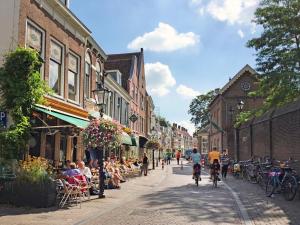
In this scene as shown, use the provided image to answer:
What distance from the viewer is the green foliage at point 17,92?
1284 centimetres

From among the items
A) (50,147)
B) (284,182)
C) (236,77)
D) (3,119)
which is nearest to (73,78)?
(50,147)

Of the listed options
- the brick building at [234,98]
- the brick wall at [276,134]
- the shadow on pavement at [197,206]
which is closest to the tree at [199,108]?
the brick building at [234,98]

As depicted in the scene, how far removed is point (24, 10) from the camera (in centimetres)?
1480

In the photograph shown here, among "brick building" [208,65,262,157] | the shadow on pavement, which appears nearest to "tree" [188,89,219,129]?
"brick building" [208,65,262,157]

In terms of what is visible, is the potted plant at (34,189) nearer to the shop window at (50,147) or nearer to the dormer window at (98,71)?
the shop window at (50,147)

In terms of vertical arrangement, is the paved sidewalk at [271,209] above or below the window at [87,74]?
below

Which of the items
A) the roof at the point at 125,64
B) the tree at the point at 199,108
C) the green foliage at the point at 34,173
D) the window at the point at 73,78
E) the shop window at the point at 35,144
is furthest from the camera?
the tree at the point at 199,108

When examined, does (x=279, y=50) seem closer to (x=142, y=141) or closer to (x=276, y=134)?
(x=276, y=134)

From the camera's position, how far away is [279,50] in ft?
74.8

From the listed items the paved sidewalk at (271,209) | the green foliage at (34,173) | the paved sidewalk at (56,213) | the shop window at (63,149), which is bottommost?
the paved sidewalk at (56,213)

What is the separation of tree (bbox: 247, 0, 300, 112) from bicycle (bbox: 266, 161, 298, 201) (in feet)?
25.0

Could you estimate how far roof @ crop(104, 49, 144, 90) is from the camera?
43091 mm

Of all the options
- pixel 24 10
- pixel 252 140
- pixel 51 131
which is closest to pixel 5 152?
pixel 51 131

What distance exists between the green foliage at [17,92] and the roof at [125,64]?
1125 inches
